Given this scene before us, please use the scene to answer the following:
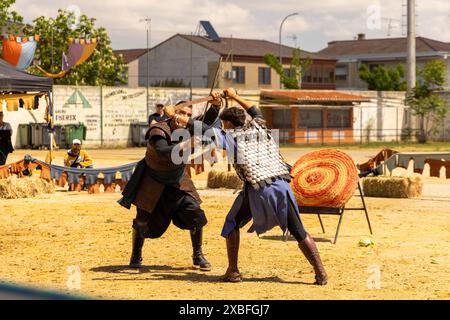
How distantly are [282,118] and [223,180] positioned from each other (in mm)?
31237

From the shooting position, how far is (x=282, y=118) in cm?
4988

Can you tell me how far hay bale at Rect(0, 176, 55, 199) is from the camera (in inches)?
661

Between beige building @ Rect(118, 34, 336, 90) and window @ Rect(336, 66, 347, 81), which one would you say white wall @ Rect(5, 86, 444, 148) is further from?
window @ Rect(336, 66, 347, 81)

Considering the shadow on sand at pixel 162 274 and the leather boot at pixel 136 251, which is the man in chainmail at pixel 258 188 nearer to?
the shadow on sand at pixel 162 274

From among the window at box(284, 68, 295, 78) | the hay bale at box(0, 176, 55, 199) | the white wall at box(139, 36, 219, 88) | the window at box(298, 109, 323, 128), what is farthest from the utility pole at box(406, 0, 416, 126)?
the hay bale at box(0, 176, 55, 199)

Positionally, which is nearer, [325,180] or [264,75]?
[325,180]

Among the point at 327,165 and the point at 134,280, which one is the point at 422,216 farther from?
the point at 134,280

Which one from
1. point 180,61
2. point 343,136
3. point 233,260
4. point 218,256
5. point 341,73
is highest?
point 180,61

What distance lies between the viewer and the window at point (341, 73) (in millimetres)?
→ 85875

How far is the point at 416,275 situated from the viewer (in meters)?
8.77

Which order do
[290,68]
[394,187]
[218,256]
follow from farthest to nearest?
[290,68] → [394,187] → [218,256]

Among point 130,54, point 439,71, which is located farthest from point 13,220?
point 130,54

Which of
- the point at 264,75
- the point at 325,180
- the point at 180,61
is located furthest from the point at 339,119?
the point at 325,180

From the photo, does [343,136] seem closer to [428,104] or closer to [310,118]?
[310,118]
